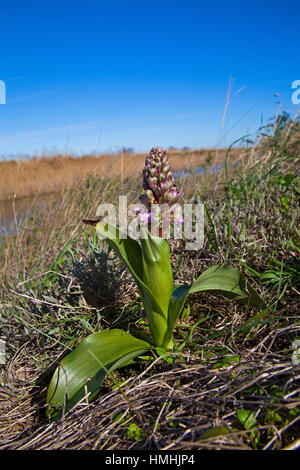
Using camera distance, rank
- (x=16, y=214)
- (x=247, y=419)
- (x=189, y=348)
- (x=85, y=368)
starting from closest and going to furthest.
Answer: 1. (x=247, y=419)
2. (x=85, y=368)
3. (x=189, y=348)
4. (x=16, y=214)

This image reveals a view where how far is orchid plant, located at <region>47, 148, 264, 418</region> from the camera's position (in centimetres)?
124

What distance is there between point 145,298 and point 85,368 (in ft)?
1.23

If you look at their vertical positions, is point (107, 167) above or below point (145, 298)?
above

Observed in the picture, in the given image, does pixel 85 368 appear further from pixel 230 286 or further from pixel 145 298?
pixel 230 286

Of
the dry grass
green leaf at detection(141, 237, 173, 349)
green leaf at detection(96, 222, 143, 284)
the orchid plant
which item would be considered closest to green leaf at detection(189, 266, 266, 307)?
the orchid plant

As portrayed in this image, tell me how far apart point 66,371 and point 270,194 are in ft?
6.63

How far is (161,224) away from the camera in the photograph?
4.32ft

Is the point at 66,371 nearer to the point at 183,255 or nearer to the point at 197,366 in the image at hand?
the point at 197,366

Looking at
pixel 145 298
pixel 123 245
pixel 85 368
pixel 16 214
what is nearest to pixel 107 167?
pixel 16 214

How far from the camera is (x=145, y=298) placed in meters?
1.40

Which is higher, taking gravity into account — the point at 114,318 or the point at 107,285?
the point at 107,285
